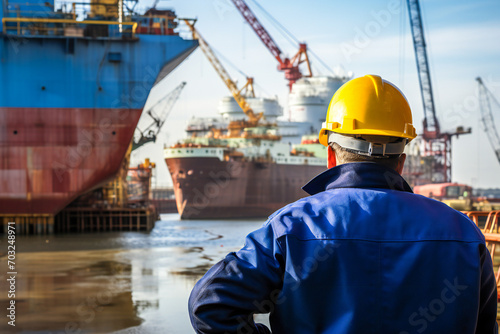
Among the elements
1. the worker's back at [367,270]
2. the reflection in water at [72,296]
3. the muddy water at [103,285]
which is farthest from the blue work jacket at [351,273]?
the reflection in water at [72,296]

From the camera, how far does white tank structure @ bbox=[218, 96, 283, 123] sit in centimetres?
6156

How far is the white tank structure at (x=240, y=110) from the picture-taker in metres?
61.6

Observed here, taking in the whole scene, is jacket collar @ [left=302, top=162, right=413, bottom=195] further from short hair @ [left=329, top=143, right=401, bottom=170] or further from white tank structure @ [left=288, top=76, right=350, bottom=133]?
white tank structure @ [left=288, top=76, right=350, bottom=133]

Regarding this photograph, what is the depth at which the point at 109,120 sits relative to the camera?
71.9ft

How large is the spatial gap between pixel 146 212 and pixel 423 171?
42728mm

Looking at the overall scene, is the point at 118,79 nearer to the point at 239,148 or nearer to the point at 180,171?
the point at 180,171

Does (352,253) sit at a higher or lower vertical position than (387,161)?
lower

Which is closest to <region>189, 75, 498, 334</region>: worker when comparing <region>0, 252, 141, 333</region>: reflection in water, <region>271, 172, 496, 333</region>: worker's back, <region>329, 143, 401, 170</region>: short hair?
<region>271, 172, 496, 333</region>: worker's back

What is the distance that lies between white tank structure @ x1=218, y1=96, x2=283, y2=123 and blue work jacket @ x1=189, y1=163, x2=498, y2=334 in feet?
197

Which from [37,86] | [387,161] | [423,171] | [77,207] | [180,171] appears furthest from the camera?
[423,171]

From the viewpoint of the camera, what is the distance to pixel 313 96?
6062cm

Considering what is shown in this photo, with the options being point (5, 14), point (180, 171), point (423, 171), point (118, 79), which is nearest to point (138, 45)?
point (118, 79)

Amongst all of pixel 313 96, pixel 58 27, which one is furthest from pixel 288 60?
pixel 58 27

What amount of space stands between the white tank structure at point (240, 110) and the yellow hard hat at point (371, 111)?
59542 mm
